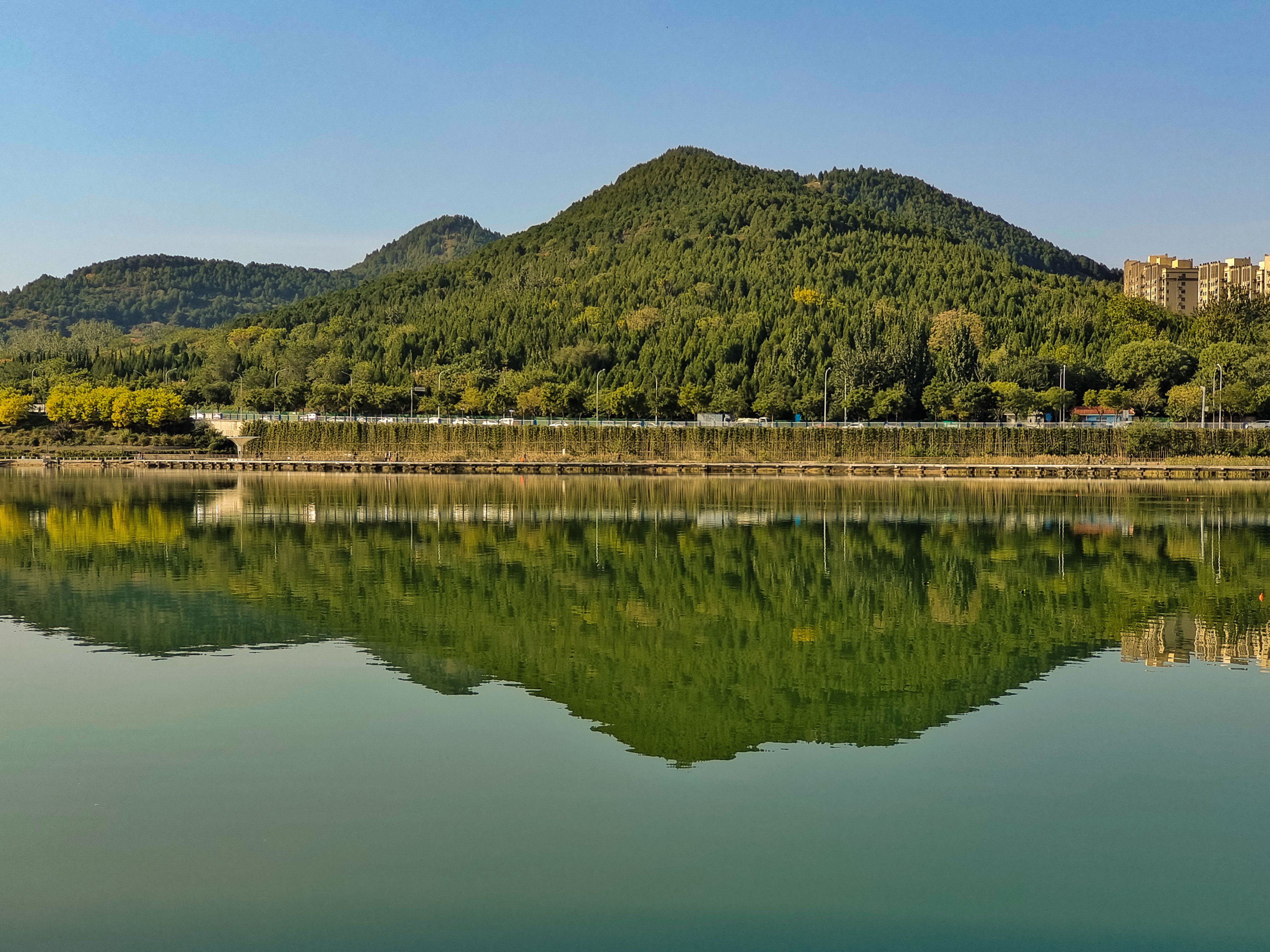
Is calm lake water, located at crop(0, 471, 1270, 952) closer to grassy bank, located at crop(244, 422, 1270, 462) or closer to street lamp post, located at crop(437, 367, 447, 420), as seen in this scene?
grassy bank, located at crop(244, 422, 1270, 462)

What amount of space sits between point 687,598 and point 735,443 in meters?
69.9

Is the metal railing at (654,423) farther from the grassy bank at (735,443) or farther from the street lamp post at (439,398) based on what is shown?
the street lamp post at (439,398)

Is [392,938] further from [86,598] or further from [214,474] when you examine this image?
[214,474]

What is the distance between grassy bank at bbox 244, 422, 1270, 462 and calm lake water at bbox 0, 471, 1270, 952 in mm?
60613

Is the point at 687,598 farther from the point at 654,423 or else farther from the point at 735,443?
the point at 654,423

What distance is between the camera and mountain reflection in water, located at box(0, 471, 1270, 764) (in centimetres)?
1587

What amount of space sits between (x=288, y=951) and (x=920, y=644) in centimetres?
1300

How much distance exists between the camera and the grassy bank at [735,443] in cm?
8350

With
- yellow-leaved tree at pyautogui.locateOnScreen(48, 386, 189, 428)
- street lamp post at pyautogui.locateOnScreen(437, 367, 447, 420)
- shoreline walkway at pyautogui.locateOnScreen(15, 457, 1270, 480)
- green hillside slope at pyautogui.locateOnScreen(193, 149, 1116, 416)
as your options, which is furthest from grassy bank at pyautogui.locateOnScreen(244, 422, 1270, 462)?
street lamp post at pyautogui.locateOnScreen(437, 367, 447, 420)

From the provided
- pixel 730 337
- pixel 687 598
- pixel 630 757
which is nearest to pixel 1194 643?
pixel 687 598

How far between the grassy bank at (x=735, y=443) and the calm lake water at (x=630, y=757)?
199 ft

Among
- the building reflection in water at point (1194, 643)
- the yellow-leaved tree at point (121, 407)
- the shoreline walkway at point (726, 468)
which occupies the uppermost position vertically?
the yellow-leaved tree at point (121, 407)

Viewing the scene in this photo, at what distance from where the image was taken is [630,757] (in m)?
12.7

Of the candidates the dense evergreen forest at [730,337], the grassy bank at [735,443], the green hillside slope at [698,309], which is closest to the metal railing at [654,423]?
the grassy bank at [735,443]
